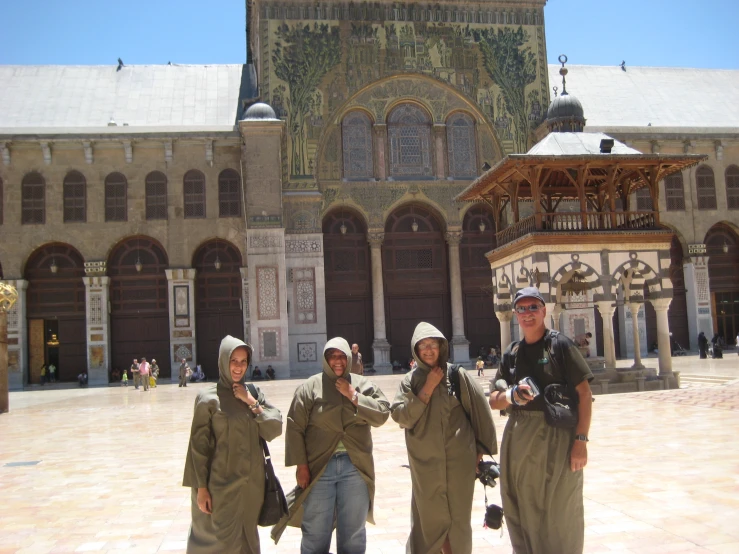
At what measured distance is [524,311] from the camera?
4.59m

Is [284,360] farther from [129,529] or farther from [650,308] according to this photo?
[129,529]

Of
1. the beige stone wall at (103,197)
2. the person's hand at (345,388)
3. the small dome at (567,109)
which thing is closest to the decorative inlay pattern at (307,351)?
the beige stone wall at (103,197)

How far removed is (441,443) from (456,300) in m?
23.0

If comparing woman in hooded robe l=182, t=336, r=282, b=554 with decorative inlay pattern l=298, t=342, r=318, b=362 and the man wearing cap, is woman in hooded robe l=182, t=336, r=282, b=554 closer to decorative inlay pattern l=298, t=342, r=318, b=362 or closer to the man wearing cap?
the man wearing cap

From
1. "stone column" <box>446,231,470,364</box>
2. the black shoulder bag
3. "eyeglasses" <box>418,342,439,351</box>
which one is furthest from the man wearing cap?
"stone column" <box>446,231,470,364</box>

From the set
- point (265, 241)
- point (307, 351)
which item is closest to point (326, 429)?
point (265, 241)

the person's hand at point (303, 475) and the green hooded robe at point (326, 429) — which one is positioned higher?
the green hooded robe at point (326, 429)

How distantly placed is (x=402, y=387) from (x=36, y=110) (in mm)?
28178

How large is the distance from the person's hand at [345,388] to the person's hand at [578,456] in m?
1.36

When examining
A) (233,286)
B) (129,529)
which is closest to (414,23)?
(233,286)

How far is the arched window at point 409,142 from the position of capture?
27.8 meters

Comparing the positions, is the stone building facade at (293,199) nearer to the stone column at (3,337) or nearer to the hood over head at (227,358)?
the stone column at (3,337)

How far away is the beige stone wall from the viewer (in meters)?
26.3

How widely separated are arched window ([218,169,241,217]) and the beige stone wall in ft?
A: 0.57
